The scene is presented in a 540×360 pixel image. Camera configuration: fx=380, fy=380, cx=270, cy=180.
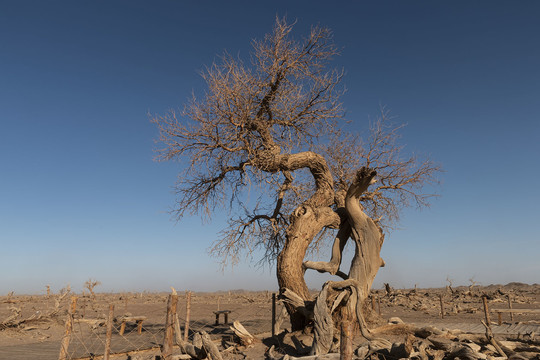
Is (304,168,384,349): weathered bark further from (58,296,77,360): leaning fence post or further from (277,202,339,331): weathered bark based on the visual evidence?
(58,296,77,360): leaning fence post

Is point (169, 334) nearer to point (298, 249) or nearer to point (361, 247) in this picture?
point (298, 249)

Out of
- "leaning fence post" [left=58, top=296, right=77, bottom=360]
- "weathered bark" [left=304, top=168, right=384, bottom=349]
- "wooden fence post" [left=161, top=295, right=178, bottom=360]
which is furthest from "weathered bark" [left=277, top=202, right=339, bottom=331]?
"leaning fence post" [left=58, top=296, right=77, bottom=360]

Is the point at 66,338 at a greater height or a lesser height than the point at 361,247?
lesser

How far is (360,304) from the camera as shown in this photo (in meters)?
10.1

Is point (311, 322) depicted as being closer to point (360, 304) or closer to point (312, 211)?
point (360, 304)

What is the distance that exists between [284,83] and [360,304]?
23.7ft

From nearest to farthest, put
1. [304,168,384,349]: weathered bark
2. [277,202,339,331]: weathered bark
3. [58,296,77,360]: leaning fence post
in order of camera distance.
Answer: [58,296,77,360]: leaning fence post → [304,168,384,349]: weathered bark → [277,202,339,331]: weathered bark

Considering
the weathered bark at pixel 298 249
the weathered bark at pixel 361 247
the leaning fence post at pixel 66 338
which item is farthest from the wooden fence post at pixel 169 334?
the weathered bark at pixel 361 247

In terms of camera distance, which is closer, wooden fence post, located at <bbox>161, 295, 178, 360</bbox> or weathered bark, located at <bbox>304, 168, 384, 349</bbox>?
wooden fence post, located at <bbox>161, 295, 178, 360</bbox>

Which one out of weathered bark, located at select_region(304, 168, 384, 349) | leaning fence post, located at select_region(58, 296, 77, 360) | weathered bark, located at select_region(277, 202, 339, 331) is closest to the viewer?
leaning fence post, located at select_region(58, 296, 77, 360)

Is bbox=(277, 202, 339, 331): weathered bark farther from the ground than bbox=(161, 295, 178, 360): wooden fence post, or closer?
farther from the ground

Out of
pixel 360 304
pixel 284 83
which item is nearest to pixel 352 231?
pixel 360 304

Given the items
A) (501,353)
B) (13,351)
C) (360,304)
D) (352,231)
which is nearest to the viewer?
(501,353)

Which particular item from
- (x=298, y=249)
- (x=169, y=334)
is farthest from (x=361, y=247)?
(x=169, y=334)
